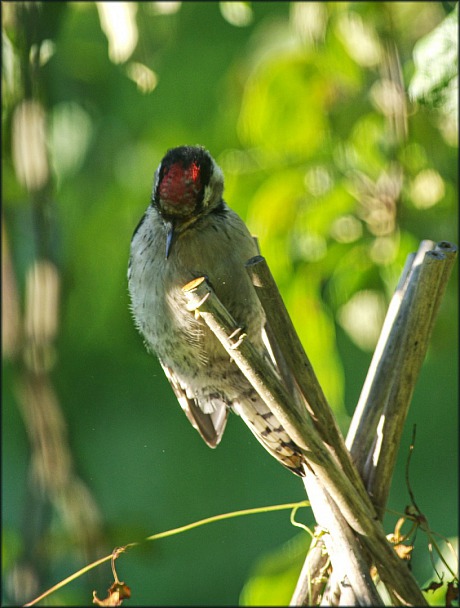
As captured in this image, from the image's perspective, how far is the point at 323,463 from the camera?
0.90m

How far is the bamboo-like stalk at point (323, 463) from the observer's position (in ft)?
2.89

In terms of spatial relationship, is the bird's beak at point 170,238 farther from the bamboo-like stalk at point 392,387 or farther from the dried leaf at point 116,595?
the dried leaf at point 116,595

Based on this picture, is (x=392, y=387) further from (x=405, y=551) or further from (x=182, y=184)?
(x=182, y=184)

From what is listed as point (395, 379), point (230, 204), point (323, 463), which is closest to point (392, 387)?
point (395, 379)

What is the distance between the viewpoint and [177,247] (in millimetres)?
1268

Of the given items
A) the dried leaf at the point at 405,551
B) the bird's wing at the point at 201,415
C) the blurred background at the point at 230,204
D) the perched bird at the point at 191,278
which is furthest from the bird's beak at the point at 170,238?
the dried leaf at the point at 405,551

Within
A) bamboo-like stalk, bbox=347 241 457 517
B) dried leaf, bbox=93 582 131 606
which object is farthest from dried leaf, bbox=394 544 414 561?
dried leaf, bbox=93 582 131 606

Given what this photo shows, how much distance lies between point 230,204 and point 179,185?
0.37 meters

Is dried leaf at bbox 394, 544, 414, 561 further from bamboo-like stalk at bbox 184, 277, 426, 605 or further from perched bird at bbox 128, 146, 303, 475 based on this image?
perched bird at bbox 128, 146, 303, 475

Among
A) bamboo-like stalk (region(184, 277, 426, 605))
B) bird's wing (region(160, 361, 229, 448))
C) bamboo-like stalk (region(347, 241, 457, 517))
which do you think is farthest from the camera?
bird's wing (region(160, 361, 229, 448))

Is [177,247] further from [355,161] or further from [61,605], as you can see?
[61,605]

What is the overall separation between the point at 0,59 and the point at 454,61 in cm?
102

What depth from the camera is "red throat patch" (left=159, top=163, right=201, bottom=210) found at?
3.83ft

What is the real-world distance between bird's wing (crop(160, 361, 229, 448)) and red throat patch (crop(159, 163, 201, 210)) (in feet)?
0.99
